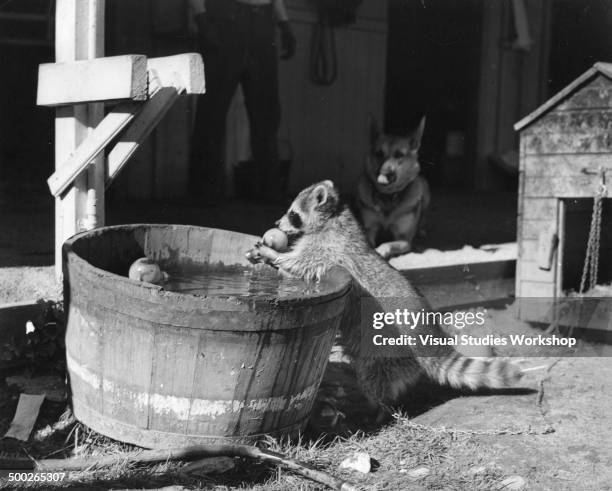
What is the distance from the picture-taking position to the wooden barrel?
3.62 meters

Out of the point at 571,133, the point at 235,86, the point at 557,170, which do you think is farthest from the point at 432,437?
the point at 235,86

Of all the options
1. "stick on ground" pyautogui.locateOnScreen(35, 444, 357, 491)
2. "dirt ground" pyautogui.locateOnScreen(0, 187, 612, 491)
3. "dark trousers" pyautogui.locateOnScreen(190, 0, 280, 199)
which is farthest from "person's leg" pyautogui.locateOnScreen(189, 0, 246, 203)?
"stick on ground" pyautogui.locateOnScreen(35, 444, 357, 491)

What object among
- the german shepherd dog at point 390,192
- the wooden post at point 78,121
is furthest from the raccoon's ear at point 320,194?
the german shepherd dog at point 390,192

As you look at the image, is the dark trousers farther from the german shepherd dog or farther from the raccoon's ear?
the raccoon's ear

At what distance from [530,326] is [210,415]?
375cm

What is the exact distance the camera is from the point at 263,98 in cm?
891

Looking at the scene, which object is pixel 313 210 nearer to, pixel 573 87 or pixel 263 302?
pixel 263 302

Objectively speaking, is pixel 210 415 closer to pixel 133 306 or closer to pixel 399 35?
pixel 133 306

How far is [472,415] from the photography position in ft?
16.0

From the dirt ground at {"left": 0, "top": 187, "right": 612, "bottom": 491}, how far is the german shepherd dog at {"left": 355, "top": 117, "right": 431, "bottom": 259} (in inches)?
80.6

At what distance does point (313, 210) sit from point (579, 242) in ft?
10.7

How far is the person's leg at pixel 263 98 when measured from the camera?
339 inches

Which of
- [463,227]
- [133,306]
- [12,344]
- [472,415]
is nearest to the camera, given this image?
[133,306]

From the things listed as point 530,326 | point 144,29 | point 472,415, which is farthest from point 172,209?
point 472,415
